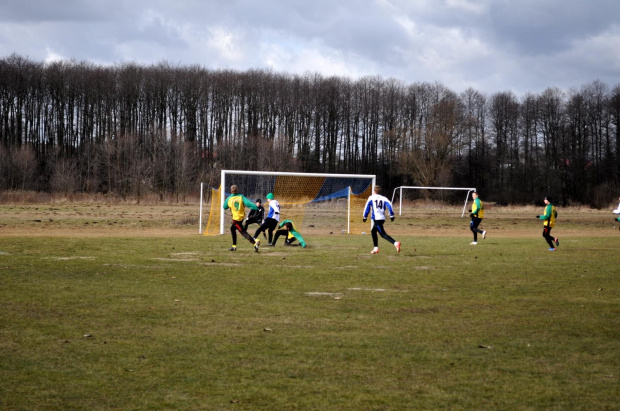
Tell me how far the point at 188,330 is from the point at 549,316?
192 inches

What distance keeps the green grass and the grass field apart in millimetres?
26

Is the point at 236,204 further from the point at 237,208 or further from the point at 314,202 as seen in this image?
the point at 314,202

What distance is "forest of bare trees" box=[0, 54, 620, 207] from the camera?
2960 inches

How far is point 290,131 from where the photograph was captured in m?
85.5

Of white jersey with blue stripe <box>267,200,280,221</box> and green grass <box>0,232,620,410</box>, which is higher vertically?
white jersey with blue stripe <box>267,200,280,221</box>

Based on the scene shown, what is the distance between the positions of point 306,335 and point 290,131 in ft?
254

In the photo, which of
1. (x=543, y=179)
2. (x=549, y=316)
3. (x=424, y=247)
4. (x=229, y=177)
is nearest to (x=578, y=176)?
(x=543, y=179)

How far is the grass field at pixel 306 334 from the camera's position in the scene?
6.26m

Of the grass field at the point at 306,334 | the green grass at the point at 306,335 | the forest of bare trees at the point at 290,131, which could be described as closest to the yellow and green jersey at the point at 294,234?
the grass field at the point at 306,334

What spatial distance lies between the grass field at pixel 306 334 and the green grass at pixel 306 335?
0.03m

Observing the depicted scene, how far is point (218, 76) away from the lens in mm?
83250

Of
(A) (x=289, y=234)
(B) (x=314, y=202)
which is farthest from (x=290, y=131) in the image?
(A) (x=289, y=234)

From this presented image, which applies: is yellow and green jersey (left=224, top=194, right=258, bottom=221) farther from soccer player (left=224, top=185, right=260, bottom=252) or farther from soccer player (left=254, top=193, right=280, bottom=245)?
soccer player (left=254, top=193, right=280, bottom=245)

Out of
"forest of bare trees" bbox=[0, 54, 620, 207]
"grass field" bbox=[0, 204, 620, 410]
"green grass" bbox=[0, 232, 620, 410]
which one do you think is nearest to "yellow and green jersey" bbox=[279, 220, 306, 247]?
"grass field" bbox=[0, 204, 620, 410]
